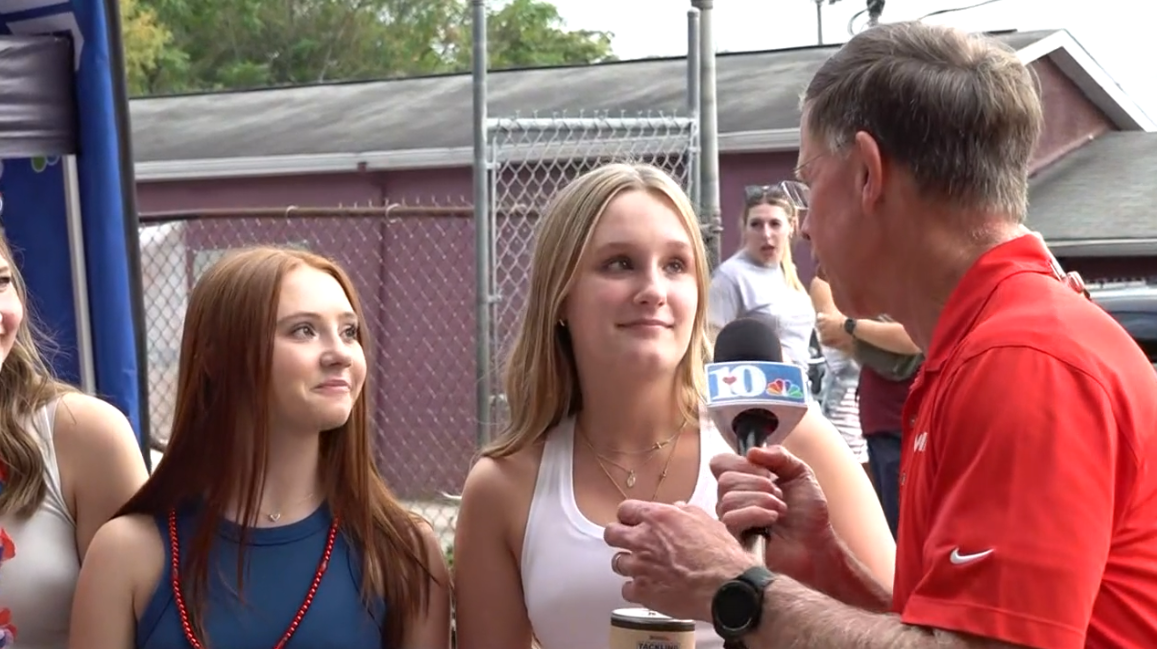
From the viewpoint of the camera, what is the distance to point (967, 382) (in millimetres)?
1914

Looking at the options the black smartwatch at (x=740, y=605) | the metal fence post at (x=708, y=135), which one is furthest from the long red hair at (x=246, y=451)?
the metal fence post at (x=708, y=135)

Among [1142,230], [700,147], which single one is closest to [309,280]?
[700,147]

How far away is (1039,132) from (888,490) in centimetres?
470

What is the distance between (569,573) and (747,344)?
58 cm

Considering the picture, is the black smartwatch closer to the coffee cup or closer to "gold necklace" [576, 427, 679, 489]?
the coffee cup

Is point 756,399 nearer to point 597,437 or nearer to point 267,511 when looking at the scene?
point 597,437

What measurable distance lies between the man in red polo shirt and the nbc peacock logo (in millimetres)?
107

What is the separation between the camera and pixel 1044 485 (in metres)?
1.81

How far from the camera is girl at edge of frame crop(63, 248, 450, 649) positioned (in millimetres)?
3014

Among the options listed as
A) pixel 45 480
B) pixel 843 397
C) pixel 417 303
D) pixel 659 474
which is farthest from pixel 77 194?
pixel 417 303

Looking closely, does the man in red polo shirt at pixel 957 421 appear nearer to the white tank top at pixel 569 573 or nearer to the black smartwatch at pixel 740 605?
the black smartwatch at pixel 740 605

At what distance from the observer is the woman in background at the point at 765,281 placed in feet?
26.9

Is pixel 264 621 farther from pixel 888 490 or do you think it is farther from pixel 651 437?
pixel 888 490

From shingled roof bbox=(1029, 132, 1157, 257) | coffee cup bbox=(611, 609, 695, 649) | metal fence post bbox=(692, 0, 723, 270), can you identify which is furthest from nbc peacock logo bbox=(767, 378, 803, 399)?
shingled roof bbox=(1029, 132, 1157, 257)
